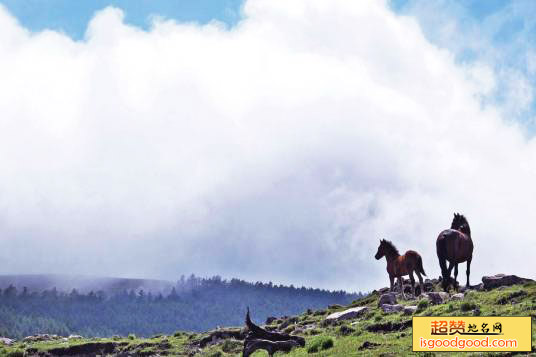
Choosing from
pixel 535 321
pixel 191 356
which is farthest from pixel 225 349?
pixel 535 321

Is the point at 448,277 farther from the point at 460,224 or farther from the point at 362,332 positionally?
the point at 362,332

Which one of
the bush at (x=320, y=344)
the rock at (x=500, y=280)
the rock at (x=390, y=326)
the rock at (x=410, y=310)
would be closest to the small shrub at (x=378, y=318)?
the rock at (x=410, y=310)

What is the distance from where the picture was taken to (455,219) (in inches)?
1704

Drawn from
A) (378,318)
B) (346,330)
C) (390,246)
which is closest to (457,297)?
(378,318)

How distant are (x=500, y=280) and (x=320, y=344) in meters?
16.6

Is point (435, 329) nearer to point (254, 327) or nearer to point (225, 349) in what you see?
point (254, 327)

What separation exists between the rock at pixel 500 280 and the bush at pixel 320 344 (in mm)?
15082

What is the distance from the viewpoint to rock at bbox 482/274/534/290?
1544 inches

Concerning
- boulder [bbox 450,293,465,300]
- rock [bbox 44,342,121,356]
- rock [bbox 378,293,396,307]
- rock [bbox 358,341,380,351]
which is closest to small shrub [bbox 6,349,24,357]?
rock [bbox 44,342,121,356]

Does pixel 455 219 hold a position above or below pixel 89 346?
above

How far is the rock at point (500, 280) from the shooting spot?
3921cm

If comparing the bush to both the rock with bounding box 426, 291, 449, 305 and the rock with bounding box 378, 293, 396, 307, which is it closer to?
the rock with bounding box 426, 291, 449, 305

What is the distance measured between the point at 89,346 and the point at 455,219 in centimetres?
3067

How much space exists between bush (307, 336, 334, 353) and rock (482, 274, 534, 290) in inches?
594
